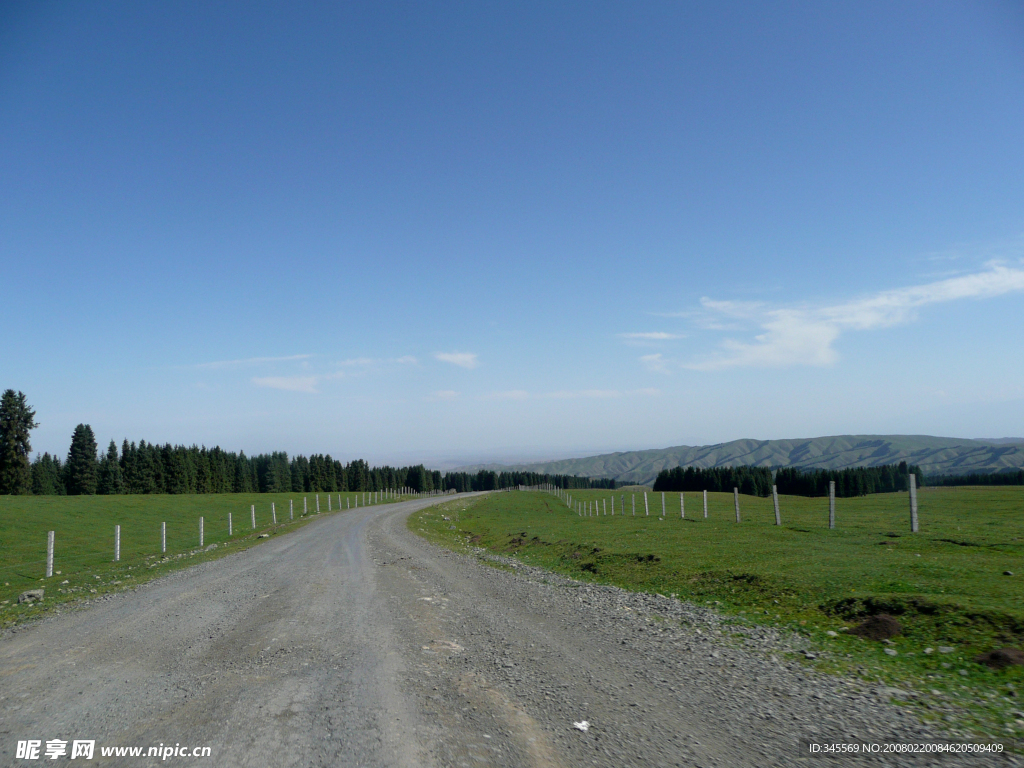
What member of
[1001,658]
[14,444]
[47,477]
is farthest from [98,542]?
[47,477]

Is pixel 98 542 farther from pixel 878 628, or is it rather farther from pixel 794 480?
pixel 794 480

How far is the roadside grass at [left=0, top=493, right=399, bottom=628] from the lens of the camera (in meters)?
18.5

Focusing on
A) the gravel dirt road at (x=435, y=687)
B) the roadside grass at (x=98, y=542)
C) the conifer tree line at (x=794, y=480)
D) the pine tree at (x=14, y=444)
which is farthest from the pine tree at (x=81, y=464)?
the gravel dirt road at (x=435, y=687)

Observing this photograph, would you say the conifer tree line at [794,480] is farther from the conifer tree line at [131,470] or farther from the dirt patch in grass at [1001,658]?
the conifer tree line at [131,470]

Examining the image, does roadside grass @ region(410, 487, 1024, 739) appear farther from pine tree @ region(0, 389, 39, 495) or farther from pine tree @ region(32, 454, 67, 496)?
pine tree @ region(32, 454, 67, 496)

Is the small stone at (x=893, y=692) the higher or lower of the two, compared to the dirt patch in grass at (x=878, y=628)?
higher

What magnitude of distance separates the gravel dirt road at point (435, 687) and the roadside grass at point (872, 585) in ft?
2.89

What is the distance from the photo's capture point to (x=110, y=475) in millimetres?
118188

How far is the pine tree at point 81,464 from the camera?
109375 mm

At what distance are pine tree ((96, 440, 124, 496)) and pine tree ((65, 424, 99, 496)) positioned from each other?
5.88 metres

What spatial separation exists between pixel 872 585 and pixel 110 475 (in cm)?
13941

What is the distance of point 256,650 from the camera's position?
29.7 ft

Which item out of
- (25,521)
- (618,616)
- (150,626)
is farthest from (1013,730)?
(25,521)

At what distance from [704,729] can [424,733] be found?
2817 millimetres
